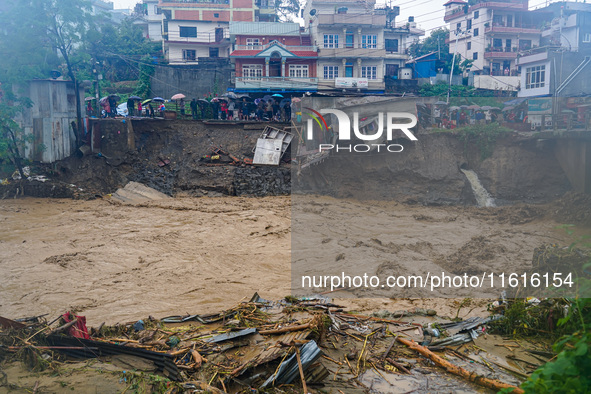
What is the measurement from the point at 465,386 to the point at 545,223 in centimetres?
1628

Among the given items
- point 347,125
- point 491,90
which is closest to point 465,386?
point 347,125

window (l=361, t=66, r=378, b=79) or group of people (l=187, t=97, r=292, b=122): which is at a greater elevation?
window (l=361, t=66, r=378, b=79)

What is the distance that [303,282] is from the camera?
12.3 m

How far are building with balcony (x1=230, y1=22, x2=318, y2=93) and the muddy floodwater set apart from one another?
478 inches

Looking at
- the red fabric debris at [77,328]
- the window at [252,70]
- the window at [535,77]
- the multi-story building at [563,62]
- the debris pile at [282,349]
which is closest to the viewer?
the debris pile at [282,349]

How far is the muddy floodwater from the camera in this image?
1076 cm

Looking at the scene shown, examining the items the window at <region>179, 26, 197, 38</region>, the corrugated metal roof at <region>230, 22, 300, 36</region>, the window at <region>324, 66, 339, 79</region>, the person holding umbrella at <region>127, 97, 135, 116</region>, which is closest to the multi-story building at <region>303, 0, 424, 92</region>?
the window at <region>324, 66, 339, 79</region>

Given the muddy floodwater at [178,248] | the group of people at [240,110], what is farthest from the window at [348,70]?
the muddy floodwater at [178,248]

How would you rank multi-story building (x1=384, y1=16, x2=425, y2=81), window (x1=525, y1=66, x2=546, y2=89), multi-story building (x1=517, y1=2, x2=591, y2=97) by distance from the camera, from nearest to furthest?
1. multi-story building (x1=517, y1=2, x2=591, y2=97)
2. window (x1=525, y1=66, x2=546, y2=89)
3. multi-story building (x1=384, y1=16, x2=425, y2=81)

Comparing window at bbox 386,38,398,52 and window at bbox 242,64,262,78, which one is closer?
window at bbox 242,64,262,78

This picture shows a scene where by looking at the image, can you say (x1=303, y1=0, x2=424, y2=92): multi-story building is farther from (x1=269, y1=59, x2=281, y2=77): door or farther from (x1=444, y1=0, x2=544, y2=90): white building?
(x1=444, y1=0, x2=544, y2=90): white building

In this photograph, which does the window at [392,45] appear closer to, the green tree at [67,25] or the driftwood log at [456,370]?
the green tree at [67,25]

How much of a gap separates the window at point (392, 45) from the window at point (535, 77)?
11.9 metres

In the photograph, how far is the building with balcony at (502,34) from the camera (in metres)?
37.2
